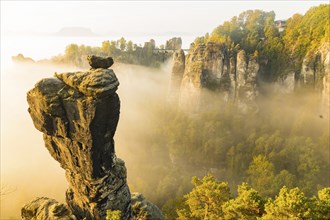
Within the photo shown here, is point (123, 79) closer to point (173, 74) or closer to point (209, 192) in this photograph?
point (173, 74)

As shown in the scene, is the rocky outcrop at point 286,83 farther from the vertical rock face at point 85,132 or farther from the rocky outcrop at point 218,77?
the vertical rock face at point 85,132

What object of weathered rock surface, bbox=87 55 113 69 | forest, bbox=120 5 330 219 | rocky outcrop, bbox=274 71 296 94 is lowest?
forest, bbox=120 5 330 219

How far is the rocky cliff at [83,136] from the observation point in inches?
684

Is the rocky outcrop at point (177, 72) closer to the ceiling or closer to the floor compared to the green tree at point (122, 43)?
closer to the floor

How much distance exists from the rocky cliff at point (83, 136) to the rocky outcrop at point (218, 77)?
53422 millimetres

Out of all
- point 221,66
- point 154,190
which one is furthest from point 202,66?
point 154,190

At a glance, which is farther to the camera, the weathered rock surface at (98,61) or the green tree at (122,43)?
the green tree at (122,43)

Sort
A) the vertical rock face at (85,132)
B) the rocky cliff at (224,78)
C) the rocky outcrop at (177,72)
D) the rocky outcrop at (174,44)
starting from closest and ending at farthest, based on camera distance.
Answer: the vertical rock face at (85,132), the rocky cliff at (224,78), the rocky outcrop at (177,72), the rocky outcrop at (174,44)

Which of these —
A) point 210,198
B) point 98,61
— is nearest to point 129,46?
point 210,198

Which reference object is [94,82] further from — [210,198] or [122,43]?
[122,43]

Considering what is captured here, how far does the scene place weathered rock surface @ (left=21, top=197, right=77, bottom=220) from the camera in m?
19.0

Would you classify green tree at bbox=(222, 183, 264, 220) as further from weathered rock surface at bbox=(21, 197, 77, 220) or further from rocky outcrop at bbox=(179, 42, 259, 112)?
rocky outcrop at bbox=(179, 42, 259, 112)

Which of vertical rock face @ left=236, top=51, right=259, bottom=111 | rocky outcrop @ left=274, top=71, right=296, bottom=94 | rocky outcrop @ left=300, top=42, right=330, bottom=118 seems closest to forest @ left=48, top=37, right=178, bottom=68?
vertical rock face @ left=236, top=51, right=259, bottom=111

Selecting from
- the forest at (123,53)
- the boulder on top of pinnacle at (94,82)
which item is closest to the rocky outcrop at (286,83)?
the forest at (123,53)
